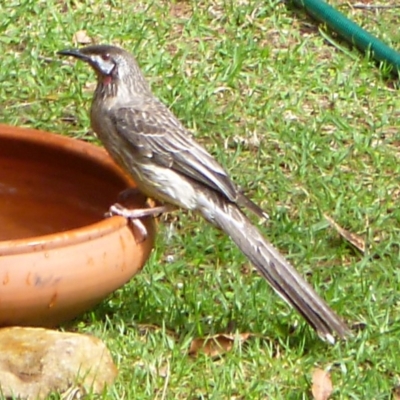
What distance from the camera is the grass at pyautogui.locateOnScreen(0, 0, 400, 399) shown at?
5566 millimetres

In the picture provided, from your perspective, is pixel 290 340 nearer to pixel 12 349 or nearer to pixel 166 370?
pixel 166 370

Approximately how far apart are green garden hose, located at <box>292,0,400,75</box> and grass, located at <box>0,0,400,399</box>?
10 cm

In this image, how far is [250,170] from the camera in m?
7.34

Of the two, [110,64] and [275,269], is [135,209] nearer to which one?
[275,269]

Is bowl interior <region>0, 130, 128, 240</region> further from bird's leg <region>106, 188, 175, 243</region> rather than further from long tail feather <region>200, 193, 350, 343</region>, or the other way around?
long tail feather <region>200, 193, 350, 343</region>

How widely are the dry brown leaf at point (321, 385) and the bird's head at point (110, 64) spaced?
6.59ft

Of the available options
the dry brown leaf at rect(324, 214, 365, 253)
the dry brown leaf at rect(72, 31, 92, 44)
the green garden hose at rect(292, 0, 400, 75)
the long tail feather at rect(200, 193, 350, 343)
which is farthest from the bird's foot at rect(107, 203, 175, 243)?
the green garden hose at rect(292, 0, 400, 75)

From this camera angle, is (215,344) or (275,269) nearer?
(215,344)

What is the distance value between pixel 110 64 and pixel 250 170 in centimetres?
129

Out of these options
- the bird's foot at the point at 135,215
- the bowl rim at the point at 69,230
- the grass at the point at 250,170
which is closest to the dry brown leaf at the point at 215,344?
the grass at the point at 250,170

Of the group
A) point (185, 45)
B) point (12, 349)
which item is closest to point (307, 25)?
point (185, 45)

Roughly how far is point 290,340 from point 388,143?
2.43 meters

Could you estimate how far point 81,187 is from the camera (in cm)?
615

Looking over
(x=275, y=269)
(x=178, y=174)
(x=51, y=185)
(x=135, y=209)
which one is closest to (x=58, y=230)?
(x=51, y=185)
